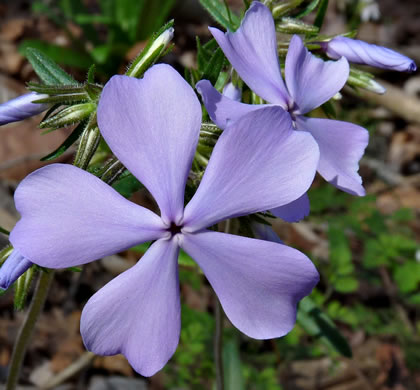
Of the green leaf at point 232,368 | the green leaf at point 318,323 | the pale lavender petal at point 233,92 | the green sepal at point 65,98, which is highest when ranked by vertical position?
the green sepal at point 65,98

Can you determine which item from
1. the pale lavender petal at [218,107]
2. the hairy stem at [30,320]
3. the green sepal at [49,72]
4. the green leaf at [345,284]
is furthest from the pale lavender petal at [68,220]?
the green leaf at [345,284]

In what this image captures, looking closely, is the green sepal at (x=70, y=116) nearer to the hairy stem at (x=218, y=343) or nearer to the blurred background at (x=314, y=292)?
the blurred background at (x=314, y=292)

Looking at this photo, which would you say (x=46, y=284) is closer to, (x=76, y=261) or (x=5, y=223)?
(x=76, y=261)

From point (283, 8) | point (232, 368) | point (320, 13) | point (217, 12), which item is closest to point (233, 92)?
point (283, 8)

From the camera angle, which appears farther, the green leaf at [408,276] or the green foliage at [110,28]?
the green foliage at [110,28]

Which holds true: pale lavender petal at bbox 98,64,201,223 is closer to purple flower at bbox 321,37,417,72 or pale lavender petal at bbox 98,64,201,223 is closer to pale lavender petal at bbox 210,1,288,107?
pale lavender petal at bbox 210,1,288,107

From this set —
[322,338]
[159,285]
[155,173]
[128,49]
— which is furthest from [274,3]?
[128,49]
